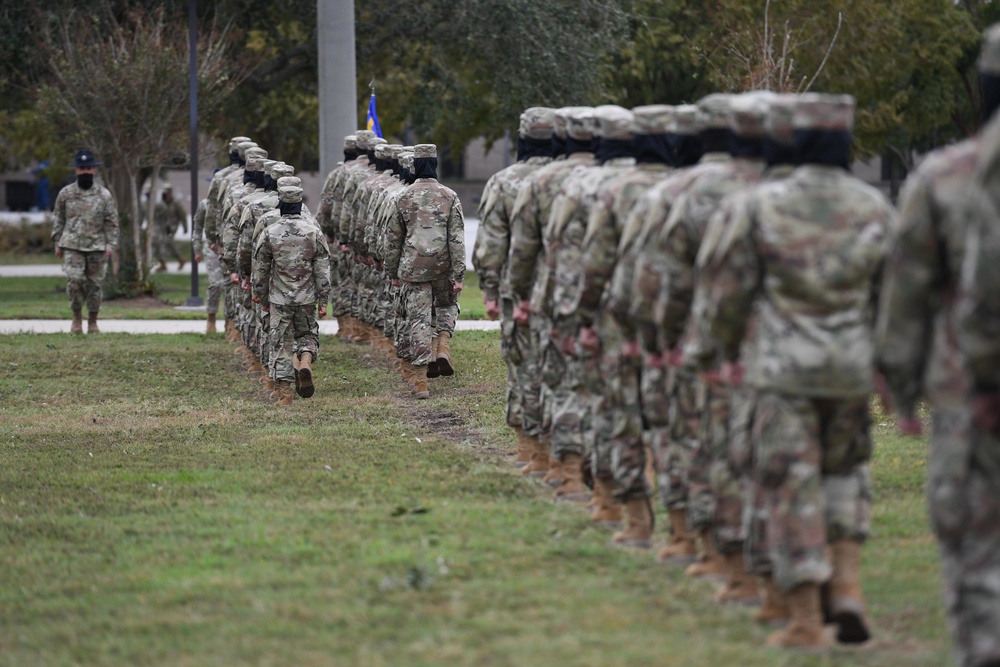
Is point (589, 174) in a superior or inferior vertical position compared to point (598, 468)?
superior

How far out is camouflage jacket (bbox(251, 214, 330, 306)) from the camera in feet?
45.8

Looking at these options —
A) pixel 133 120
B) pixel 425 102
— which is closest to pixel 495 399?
pixel 133 120

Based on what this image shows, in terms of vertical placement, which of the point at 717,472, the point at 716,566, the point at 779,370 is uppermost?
the point at 779,370

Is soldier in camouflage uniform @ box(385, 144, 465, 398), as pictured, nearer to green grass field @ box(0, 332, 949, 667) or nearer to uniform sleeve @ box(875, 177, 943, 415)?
green grass field @ box(0, 332, 949, 667)

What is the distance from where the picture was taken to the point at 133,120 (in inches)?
973

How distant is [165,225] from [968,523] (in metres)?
30.4

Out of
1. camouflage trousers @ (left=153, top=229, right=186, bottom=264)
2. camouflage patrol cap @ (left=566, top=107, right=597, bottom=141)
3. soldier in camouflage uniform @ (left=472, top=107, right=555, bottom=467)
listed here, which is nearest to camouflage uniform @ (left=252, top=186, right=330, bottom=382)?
soldier in camouflage uniform @ (left=472, top=107, right=555, bottom=467)

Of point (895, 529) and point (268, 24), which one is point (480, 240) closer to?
point (895, 529)

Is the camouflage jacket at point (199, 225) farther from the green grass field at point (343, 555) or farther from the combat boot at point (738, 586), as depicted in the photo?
the combat boot at point (738, 586)

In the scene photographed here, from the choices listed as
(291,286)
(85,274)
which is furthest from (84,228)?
(291,286)

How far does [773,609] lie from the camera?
7.01 meters

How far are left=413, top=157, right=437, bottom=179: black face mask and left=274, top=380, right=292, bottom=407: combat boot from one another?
2337 millimetres

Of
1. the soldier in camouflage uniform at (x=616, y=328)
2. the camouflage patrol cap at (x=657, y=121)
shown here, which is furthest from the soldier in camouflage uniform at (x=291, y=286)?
the camouflage patrol cap at (x=657, y=121)

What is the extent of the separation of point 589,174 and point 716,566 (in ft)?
8.60
